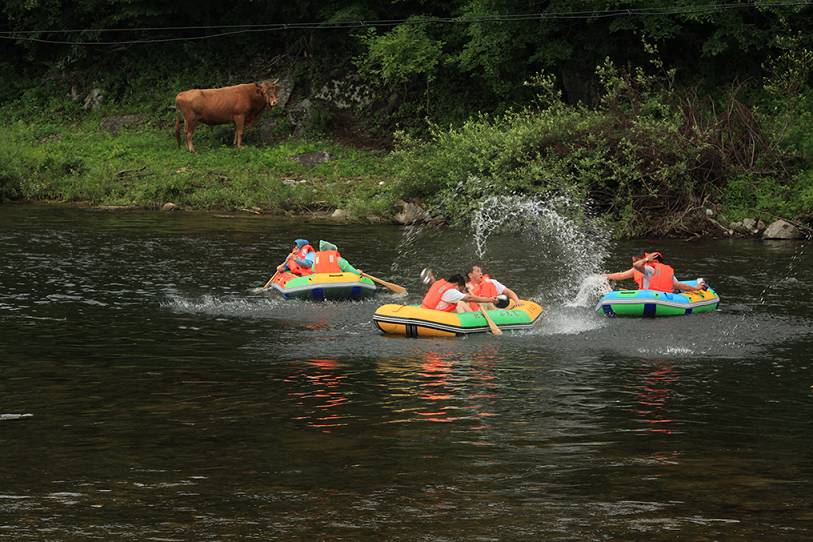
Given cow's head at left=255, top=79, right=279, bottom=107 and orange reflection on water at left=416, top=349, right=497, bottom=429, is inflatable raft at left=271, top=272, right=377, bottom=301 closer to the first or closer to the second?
orange reflection on water at left=416, top=349, right=497, bottom=429

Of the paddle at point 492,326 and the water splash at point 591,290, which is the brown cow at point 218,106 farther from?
the paddle at point 492,326

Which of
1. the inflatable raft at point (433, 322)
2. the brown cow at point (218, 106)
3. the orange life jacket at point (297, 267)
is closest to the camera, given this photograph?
the inflatable raft at point (433, 322)

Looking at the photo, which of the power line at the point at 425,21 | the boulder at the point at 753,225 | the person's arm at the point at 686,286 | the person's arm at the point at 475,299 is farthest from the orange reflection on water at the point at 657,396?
the power line at the point at 425,21

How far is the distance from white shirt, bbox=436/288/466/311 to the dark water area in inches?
35.0

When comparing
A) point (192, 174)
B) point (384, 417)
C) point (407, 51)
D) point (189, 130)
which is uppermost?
point (407, 51)

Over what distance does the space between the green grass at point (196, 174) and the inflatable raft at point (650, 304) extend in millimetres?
14920

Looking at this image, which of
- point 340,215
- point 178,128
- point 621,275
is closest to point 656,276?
point 621,275

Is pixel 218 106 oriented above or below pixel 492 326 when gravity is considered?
above

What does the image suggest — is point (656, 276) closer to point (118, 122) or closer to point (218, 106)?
point (218, 106)

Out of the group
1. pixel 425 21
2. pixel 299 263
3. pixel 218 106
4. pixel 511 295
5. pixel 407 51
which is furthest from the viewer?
pixel 218 106

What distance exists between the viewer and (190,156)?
43.7 meters

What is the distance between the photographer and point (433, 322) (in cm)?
2142

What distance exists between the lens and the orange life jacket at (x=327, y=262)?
25.9 m

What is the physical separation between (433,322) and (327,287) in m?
4.28
